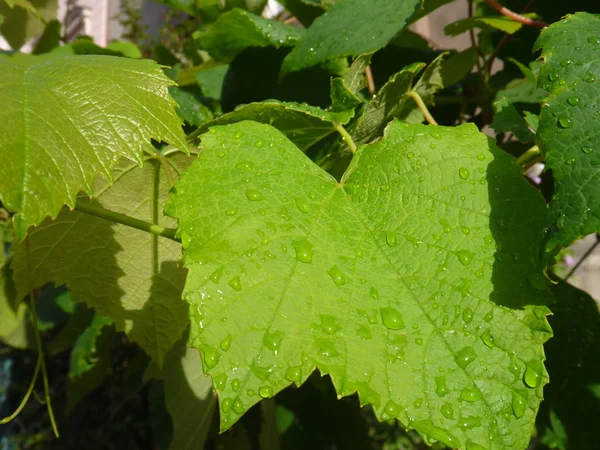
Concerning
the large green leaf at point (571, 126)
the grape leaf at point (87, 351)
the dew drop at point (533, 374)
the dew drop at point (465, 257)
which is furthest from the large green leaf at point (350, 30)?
the grape leaf at point (87, 351)

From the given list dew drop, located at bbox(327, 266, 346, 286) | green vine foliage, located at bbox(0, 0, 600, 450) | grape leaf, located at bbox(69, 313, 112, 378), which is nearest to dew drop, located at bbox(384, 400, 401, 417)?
green vine foliage, located at bbox(0, 0, 600, 450)

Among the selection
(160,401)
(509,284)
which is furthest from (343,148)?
(160,401)

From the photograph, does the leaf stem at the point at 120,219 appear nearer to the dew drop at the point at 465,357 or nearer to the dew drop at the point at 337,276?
the dew drop at the point at 337,276

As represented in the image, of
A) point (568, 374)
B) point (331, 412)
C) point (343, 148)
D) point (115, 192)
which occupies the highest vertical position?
point (343, 148)

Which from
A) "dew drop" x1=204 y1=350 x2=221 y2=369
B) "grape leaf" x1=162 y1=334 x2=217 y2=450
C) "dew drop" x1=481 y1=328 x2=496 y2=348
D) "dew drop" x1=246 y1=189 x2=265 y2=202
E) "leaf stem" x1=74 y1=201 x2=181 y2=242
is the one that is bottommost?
"grape leaf" x1=162 y1=334 x2=217 y2=450

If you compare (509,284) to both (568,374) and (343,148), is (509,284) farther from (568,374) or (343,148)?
(568,374)

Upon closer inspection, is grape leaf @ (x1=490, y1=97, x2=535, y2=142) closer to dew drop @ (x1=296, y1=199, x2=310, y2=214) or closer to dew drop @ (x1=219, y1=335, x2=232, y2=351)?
dew drop @ (x1=296, y1=199, x2=310, y2=214)
